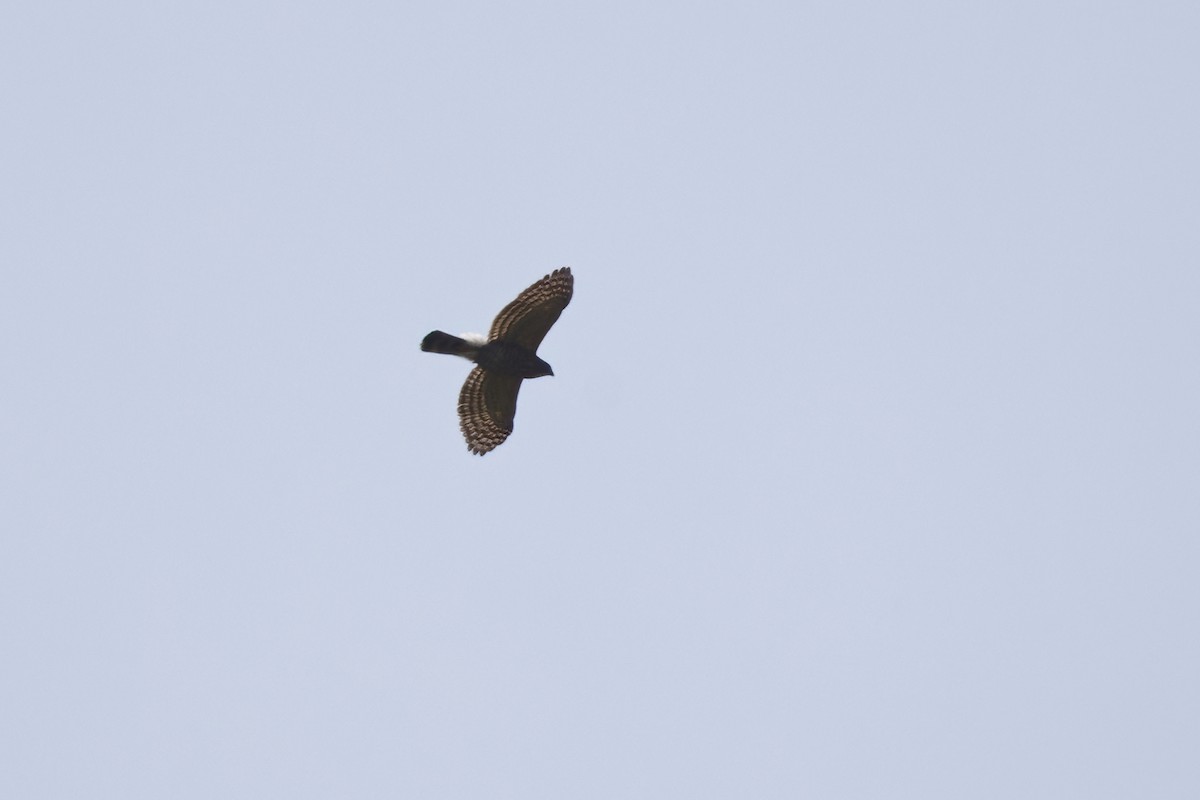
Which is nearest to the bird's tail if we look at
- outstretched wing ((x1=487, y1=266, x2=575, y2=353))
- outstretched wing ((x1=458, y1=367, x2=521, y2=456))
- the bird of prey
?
the bird of prey

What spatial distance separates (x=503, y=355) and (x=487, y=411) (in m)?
1.31

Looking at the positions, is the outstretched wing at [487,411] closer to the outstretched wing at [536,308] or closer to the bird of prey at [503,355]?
the bird of prey at [503,355]

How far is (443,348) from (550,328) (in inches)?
71.1

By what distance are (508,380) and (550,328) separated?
119 cm

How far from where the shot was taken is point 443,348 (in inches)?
1014

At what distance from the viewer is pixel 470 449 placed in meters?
27.2

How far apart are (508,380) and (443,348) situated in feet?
5.31

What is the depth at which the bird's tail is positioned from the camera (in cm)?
2563

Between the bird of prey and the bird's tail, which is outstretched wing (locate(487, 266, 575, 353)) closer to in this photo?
the bird of prey

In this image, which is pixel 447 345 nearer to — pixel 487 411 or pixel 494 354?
pixel 494 354

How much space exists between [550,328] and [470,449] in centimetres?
246

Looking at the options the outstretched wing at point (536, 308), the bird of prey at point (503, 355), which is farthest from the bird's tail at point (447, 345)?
the outstretched wing at point (536, 308)

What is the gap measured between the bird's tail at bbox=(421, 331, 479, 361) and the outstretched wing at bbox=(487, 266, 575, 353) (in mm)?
389

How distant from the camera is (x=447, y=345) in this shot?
25766 mm
